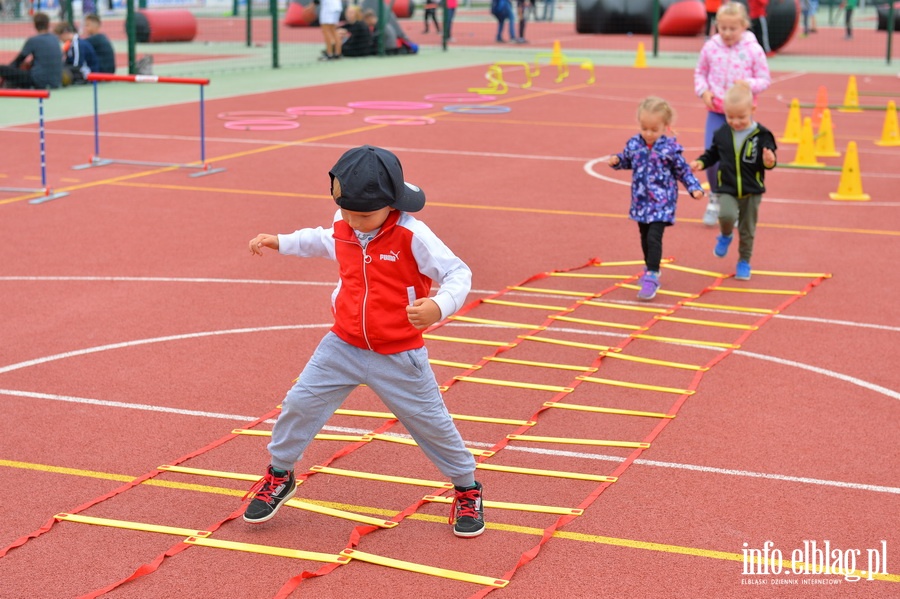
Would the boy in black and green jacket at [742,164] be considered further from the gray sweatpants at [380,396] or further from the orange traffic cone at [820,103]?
the orange traffic cone at [820,103]

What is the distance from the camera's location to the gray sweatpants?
5.16 metres

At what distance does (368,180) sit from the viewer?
4.87 m

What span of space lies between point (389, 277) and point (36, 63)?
18.0 metres

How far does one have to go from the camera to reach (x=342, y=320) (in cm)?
519

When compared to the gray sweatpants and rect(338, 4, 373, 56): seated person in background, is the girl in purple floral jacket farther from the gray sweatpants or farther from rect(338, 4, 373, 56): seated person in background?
rect(338, 4, 373, 56): seated person in background

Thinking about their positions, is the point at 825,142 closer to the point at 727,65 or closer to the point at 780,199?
the point at 780,199

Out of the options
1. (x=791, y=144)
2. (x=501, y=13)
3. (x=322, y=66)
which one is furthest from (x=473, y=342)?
(x=501, y=13)

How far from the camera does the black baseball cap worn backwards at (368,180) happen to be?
192 inches

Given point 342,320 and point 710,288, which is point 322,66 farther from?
point 342,320

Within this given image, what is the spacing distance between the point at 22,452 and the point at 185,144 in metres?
11.0

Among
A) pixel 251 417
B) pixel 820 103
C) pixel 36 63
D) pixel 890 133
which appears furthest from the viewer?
pixel 36 63

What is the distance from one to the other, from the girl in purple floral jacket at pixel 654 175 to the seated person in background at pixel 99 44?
15.8 metres

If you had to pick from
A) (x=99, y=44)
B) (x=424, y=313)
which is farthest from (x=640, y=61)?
(x=424, y=313)

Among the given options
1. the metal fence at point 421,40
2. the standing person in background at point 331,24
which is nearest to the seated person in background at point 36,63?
the metal fence at point 421,40
